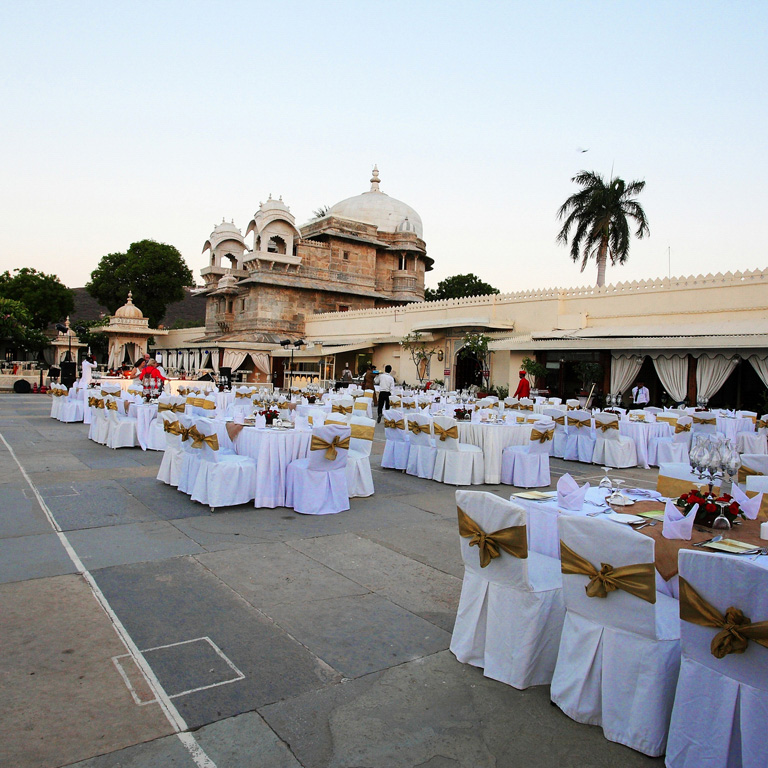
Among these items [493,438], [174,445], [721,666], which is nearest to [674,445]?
[493,438]

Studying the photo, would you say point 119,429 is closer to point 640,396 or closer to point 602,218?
point 640,396

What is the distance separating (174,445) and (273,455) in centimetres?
160

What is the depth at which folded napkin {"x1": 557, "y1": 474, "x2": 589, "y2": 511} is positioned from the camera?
11.4 feet

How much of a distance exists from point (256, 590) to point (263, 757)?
1781 millimetres

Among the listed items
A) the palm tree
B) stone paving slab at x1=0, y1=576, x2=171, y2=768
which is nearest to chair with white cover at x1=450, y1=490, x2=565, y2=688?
stone paving slab at x1=0, y1=576, x2=171, y2=768

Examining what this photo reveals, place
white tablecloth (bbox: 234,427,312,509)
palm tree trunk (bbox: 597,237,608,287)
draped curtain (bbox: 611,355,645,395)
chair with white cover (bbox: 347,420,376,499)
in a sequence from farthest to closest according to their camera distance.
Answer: palm tree trunk (bbox: 597,237,608,287)
draped curtain (bbox: 611,355,645,395)
chair with white cover (bbox: 347,420,376,499)
white tablecloth (bbox: 234,427,312,509)

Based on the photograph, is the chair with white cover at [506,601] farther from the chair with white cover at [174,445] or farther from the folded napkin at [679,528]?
the chair with white cover at [174,445]

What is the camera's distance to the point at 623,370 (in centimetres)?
1850

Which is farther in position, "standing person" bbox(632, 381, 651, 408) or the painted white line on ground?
"standing person" bbox(632, 381, 651, 408)

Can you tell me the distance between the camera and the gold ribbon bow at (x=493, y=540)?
2.88 meters

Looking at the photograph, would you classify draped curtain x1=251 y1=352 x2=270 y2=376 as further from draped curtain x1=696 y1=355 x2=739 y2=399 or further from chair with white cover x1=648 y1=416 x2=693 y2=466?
chair with white cover x1=648 y1=416 x2=693 y2=466

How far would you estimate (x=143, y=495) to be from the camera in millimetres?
6910

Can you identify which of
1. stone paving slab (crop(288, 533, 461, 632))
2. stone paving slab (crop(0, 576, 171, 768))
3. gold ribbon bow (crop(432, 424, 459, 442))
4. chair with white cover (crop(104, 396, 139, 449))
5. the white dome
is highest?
the white dome

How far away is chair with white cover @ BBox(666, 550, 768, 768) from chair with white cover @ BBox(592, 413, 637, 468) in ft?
28.2
